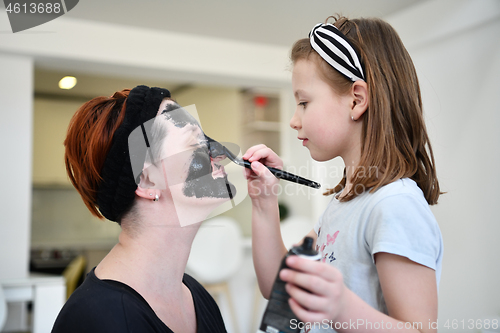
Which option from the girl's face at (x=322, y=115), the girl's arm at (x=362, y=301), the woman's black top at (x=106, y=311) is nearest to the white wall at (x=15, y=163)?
the woman's black top at (x=106, y=311)

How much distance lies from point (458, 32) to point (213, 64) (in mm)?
1826

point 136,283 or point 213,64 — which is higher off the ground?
point 213,64

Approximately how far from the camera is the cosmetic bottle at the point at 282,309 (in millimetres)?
536

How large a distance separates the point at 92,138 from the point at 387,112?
0.64m

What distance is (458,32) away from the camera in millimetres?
2619

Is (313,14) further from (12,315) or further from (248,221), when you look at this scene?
(12,315)

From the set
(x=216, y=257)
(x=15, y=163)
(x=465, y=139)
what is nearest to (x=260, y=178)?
(x=465, y=139)

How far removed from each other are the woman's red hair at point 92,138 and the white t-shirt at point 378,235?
1.75ft

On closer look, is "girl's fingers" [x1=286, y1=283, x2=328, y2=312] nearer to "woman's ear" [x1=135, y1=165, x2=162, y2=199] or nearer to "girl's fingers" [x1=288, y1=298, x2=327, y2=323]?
"girl's fingers" [x1=288, y1=298, x2=327, y2=323]

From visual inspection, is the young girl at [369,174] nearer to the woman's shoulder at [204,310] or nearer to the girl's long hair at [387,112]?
the girl's long hair at [387,112]

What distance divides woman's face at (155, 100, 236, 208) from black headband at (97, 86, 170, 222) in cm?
4

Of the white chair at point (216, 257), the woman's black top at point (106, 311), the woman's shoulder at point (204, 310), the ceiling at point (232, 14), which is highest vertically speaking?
the ceiling at point (232, 14)

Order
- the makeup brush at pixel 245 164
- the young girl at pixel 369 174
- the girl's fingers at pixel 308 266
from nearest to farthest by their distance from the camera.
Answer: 1. the girl's fingers at pixel 308 266
2. the young girl at pixel 369 174
3. the makeup brush at pixel 245 164

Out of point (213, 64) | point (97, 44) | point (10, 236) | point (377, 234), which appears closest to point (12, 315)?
point (10, 236)
